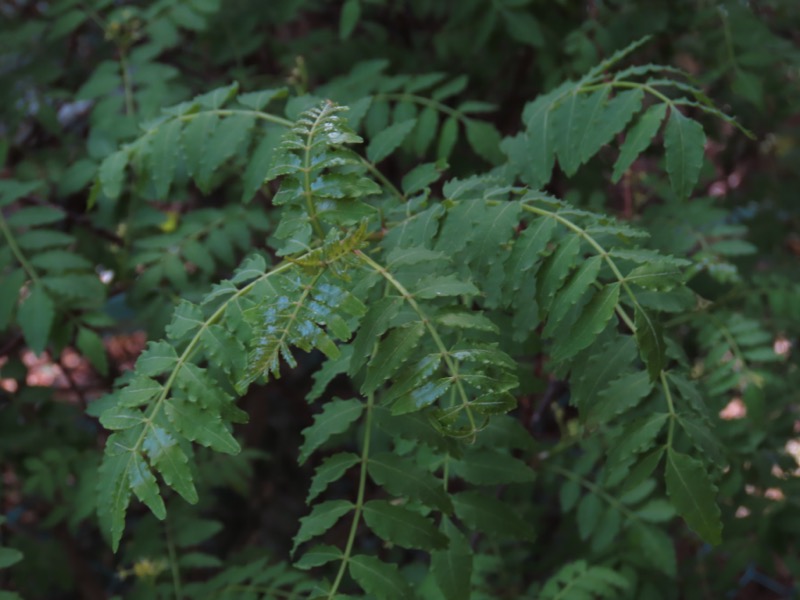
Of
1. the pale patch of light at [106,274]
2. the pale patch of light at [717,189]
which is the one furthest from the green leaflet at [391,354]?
the pale patch of light at [717,189]

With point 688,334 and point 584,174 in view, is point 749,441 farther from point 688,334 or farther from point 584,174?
point 584,174

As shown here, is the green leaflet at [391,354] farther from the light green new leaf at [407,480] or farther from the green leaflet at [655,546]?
the green leaflet at [655,546]

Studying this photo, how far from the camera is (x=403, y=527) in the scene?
1.16 metres

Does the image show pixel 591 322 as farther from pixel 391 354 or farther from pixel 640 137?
pixel 640 137

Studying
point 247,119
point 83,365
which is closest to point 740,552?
point 247,119

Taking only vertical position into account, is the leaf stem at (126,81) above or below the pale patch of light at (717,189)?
above

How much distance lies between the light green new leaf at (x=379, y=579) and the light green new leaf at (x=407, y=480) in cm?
10

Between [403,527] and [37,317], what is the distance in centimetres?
98

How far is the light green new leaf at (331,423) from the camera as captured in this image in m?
1.20

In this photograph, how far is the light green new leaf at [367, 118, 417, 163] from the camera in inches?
61.9

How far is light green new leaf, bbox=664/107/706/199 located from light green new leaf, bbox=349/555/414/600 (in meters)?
0.67

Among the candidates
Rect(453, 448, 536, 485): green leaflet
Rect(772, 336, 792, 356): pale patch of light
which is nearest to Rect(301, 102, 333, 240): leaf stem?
Rect(453, 448, 536, 485): green leaflet

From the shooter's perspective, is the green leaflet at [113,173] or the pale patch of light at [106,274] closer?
the green leaflet at [113,173]

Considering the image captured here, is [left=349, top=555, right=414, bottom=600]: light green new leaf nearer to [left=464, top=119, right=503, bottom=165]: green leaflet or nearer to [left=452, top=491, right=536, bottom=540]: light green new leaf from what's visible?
[left=452, top=491, right=536, bottom=540]: light green new leaf
